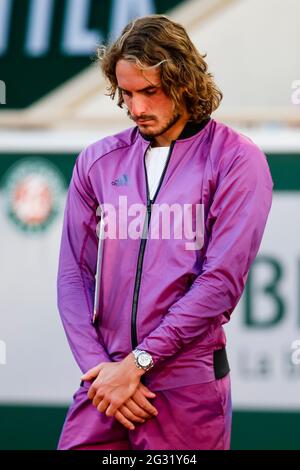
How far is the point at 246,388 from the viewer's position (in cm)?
361

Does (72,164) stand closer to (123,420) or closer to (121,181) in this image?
(121,181)

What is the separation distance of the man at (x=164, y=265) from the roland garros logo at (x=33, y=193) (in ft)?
4.10

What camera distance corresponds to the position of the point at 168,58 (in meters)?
2.25

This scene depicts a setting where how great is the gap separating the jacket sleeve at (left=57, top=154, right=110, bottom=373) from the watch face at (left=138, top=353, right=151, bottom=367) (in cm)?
15

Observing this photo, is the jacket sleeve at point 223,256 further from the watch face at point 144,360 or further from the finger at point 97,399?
the finger at point 97,399

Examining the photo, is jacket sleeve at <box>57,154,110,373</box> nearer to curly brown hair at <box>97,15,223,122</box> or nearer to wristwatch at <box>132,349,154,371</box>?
wristwatch at <box>132,349,154,371</box>

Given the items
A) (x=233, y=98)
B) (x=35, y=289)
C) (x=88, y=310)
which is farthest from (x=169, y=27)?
(x=35, y=289)

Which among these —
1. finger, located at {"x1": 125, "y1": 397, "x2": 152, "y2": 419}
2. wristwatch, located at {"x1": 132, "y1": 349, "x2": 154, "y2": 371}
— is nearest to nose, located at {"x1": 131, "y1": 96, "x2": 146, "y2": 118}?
wristwatch, located at {"x1": 132, "y1": 349, "x2": 154, "y2": 371}

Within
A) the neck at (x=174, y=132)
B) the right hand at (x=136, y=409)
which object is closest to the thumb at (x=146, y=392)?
the right hand at (x=136, y=409)

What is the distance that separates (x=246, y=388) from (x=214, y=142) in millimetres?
1490

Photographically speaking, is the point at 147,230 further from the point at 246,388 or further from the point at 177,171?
the point at 246,388

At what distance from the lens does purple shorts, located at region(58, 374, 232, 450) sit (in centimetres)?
228

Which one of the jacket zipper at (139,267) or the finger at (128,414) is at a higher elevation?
the jacket zipper at (139,267)

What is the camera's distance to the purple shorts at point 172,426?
228 cm
